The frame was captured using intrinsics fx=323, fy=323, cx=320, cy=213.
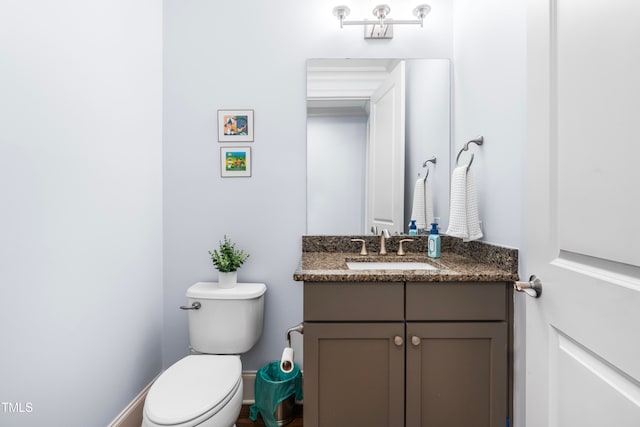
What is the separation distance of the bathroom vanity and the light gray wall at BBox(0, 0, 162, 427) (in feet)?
2.90

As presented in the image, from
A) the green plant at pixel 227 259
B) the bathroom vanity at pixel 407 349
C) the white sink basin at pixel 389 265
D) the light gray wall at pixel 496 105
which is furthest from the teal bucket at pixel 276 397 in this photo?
the light gray wall at pixel 496 105

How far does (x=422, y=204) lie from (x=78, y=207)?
1636 mm

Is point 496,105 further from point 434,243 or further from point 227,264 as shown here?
point 227,264

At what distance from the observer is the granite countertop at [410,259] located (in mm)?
1229

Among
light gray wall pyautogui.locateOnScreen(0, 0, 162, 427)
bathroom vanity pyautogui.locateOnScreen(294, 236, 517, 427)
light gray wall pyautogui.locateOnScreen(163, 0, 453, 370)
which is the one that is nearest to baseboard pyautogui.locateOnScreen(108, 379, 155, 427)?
light gray wall pyautogui.locateOnScreen(0, 0, 162, 427)

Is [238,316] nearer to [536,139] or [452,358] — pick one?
[452,358]

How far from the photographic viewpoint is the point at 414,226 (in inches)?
73.2

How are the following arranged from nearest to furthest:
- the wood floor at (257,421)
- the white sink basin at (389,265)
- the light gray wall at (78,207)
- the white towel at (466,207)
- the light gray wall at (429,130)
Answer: the light gray wall at (78,207) < the white towel at (466,207) < the white sink basin at (389,265) < the wood floor at (257,421) < the light gray wall at (429,130)

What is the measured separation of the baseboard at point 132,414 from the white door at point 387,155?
60.1 inches

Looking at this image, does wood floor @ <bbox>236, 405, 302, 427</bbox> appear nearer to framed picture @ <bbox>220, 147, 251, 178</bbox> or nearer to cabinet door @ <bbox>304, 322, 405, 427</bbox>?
cabinet door @ <bbox>304, 322, 405, 427</bbox>

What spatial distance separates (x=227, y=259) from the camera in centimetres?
177

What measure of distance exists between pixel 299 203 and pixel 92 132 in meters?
1.03

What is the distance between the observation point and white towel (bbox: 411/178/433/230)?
1.83m

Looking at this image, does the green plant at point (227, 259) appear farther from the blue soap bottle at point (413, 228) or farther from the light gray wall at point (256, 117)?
the blue soap bottle at point (413, 228)
